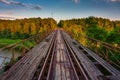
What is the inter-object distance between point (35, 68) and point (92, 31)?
104059 millimetres

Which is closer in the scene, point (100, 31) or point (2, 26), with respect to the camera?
point (100, 31)

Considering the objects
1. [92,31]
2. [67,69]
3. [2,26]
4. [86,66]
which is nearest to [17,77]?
[67,69]

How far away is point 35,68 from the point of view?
10492 mm

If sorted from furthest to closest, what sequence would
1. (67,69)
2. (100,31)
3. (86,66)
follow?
(100,31)
(86,66)
(67,69)

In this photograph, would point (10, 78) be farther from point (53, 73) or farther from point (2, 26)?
point (2, 26)

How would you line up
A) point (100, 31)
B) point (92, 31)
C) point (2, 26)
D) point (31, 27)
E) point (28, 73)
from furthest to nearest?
point (2, 26) → point (31, 27) → point (92, 31) → point (100, 31) → point (28, 73)

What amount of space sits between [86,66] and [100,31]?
93.7 metres

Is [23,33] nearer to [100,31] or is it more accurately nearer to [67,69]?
[100,31]

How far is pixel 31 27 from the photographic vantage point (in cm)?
14825

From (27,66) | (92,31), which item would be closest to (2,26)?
(92,31)

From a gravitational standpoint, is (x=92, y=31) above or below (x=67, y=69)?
below

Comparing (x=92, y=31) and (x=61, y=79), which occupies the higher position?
(x=61, y=79)

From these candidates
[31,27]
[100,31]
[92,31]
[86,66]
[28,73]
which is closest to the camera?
[28,73]

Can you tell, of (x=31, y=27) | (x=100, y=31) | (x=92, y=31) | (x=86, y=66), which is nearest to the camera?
(x=86, y=66)
